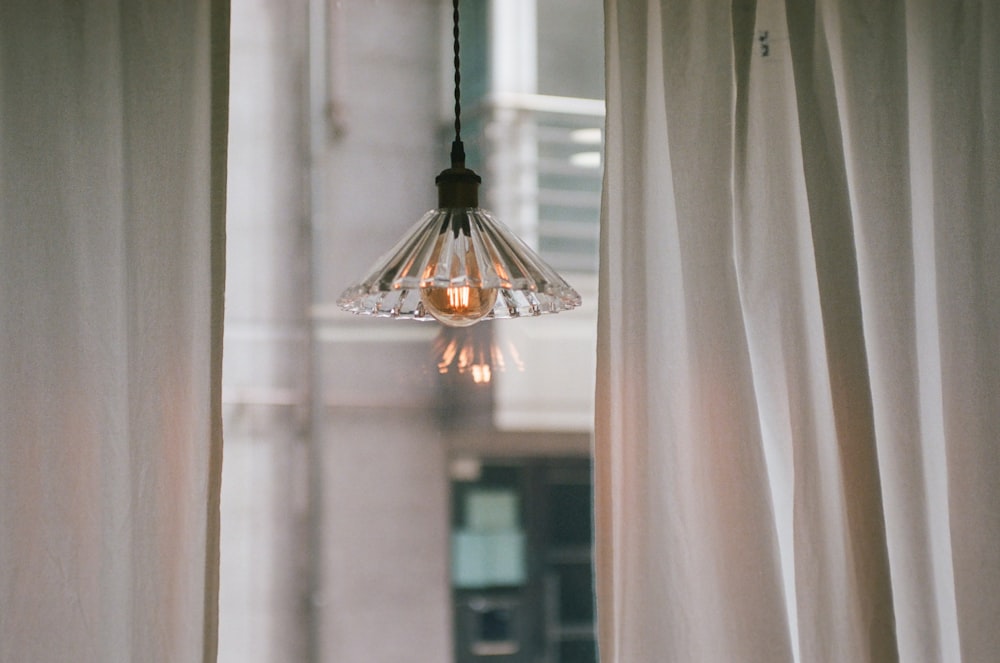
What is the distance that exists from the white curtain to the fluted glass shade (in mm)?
285

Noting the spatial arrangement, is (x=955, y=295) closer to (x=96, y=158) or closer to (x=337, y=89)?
(x=337, y=89)

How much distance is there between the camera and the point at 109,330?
125cm

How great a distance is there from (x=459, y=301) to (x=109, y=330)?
0.47 m

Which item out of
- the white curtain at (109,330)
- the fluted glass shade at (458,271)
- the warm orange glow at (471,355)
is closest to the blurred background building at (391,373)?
the warm orange glow at (471,355)

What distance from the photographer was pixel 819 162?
1476 millimetres

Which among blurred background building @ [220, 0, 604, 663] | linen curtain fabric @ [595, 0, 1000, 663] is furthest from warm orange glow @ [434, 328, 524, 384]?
linen curtain fabric @ [595, 0, 1000, 663]

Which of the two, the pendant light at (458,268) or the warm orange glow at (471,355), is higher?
the pendant light at (458,268)

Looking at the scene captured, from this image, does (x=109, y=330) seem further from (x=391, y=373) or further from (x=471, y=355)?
(x=471, y=355)

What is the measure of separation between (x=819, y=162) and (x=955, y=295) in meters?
0.33

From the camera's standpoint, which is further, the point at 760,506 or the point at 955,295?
the point at 955,295

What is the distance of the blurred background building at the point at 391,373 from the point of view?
148 centimetres

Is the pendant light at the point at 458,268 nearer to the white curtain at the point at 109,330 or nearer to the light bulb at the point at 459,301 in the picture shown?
the light bulb at the point at 459,301

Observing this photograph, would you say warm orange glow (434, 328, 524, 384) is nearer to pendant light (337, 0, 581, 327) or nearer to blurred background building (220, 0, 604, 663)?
blurred background building (220, 0, 604, 663)

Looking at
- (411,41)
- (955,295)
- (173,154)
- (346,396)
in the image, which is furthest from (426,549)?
(955,295)
